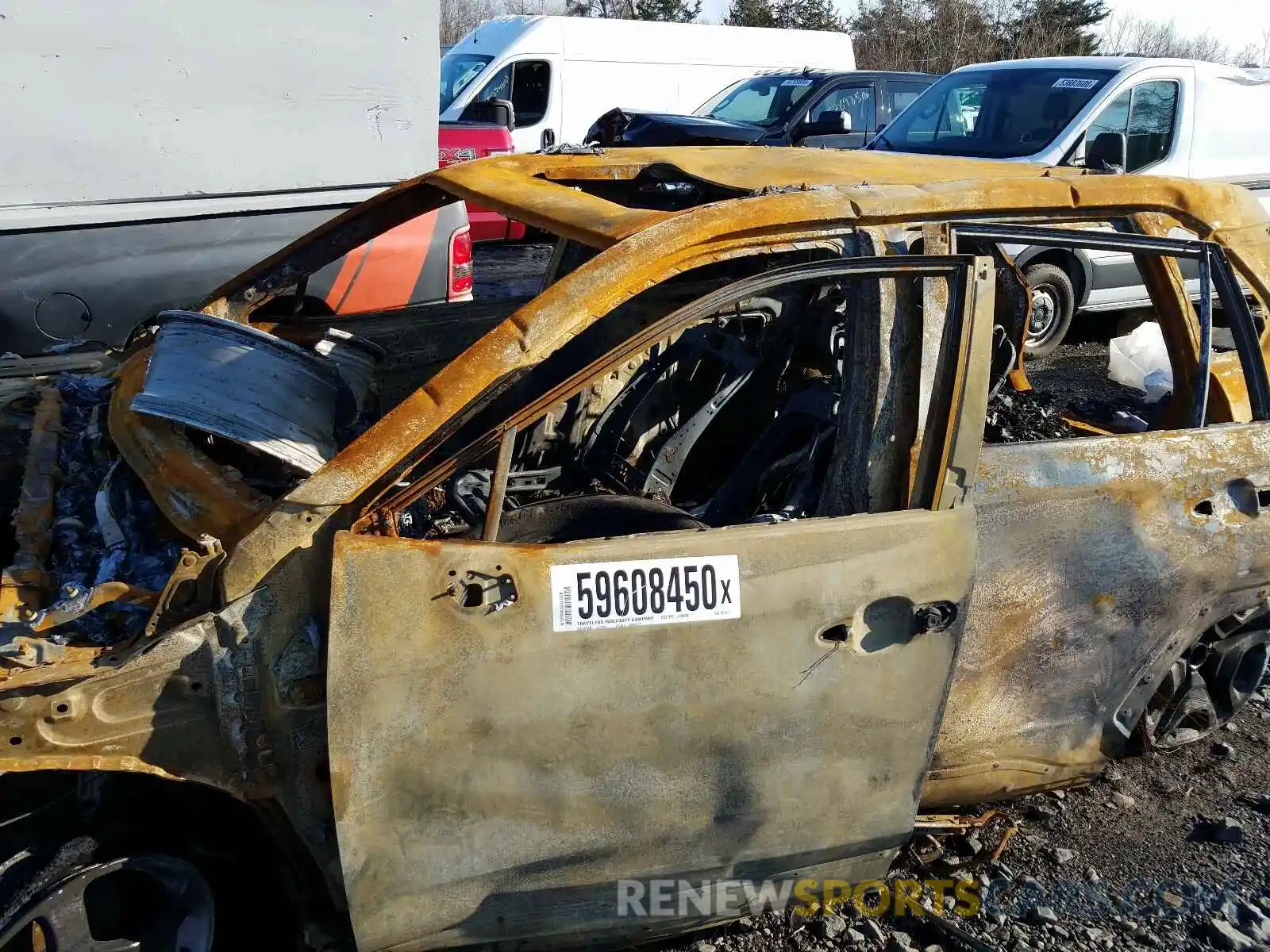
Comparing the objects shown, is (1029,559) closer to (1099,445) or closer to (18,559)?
(1099,445)

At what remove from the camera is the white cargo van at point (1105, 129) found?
690 centimetres

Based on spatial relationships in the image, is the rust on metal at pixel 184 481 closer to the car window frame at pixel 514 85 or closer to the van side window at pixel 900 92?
the car window frame at pixel 514 85

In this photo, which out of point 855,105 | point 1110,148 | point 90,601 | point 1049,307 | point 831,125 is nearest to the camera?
point 90,601

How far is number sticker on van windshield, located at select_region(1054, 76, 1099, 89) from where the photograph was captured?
7.03 meters

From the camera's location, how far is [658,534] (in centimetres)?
206

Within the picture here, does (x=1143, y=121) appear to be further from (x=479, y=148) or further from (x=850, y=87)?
(x=479, y=148)

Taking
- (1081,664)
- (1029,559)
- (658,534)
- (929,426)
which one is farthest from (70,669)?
(1081,664)

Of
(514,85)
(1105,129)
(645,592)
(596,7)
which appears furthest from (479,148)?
(596,7)

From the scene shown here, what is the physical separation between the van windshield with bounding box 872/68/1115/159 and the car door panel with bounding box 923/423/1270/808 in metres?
4.94

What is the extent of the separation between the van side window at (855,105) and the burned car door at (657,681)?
9.70m

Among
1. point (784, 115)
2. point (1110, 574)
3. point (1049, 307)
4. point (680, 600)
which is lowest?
point (1049, 307)

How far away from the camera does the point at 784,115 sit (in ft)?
37.2

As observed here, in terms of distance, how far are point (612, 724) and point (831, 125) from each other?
9279 millimetres

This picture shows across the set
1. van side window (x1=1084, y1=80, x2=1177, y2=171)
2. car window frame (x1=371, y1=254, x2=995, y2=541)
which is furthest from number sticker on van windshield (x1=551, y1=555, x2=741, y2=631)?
van side window (x1=1084, y1=80, x2=1177, y2=171)
